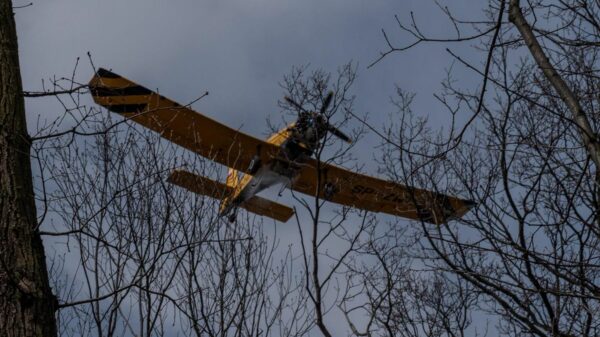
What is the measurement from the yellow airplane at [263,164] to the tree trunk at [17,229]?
492 mm

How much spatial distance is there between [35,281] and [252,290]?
14.3 ft

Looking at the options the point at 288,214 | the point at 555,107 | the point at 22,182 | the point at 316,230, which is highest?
the point at 288,214

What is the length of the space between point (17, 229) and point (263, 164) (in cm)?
1480

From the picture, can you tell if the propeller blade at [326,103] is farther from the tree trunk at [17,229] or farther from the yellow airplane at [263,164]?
the tree trunk at [17,229]

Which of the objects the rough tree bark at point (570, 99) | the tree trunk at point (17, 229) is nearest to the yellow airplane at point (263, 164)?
the tree trunk at point (17, 229)

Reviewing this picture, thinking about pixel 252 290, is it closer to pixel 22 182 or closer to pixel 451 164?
pixel 451 164

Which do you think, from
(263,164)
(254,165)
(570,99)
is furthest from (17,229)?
(263,164)

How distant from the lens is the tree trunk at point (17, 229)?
9.17 ft

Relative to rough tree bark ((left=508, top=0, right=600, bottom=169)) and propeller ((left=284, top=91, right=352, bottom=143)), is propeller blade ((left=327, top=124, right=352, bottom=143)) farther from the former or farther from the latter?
rough tree bark ((left=508, top=0, right=600, bottom=169))

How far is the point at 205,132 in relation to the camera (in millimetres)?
17562

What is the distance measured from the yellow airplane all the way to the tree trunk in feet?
1.62

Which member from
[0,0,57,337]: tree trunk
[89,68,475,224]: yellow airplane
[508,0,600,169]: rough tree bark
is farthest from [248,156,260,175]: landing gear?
[508,0,600,169]: rough tree bark

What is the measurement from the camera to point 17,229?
116 inches

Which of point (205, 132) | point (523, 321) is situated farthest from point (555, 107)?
point (205, 132)
